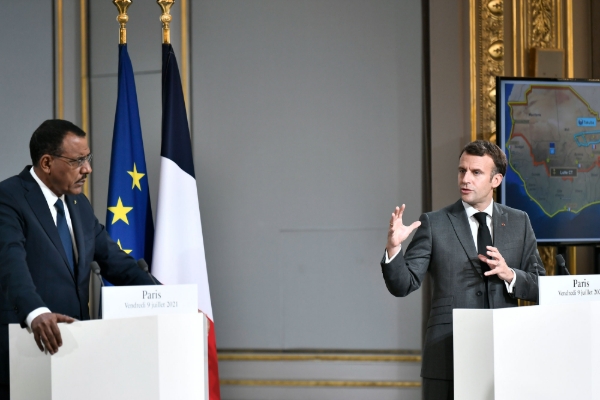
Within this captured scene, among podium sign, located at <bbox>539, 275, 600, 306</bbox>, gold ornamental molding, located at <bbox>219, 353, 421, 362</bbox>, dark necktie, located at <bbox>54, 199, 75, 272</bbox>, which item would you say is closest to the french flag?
gold ornamental molding, located at <bbox>219, 353, 421, 362</bbox>

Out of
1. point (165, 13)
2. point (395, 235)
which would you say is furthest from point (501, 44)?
point (395, 235)

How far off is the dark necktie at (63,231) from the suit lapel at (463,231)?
1445 millimetres

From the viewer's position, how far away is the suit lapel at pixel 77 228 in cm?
253

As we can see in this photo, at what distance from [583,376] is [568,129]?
208cm

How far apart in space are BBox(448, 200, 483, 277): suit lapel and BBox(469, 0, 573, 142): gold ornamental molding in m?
1.49

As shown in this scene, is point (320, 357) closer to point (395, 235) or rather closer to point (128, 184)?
point (128, 184)

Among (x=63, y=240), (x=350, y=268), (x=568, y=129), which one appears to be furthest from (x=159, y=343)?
(x=568, y=129)

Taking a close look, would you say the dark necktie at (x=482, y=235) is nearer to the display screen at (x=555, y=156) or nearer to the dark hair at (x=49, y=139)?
the display screen at (x=555, y=156)

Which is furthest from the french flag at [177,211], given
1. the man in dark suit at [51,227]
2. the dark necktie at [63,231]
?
the dark necktie at [63,231]

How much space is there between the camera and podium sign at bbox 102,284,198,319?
198 cm

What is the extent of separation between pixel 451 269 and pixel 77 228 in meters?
1.42

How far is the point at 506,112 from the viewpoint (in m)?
3.62

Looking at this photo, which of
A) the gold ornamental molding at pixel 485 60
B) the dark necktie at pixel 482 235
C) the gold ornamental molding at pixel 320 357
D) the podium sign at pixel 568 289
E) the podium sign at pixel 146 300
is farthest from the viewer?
the gold ornamental molding at pixel 320 357

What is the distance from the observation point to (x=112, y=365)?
6.06 ft
